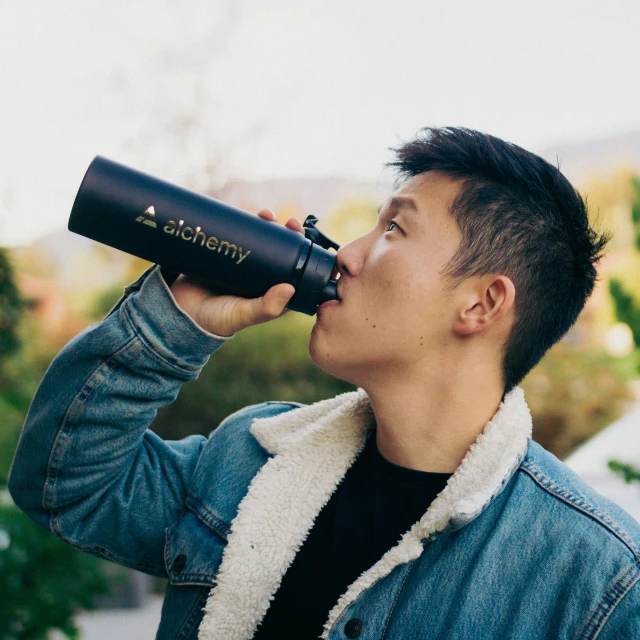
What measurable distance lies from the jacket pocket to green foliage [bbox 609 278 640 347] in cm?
144

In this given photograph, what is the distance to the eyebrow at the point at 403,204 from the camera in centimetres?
134

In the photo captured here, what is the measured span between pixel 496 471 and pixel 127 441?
66 centimetres

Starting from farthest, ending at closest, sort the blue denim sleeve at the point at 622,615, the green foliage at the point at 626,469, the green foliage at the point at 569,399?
the green foliage at the point at 569,399
the green foliage at the point at 626,469
the blue denim sleeve at the point at 622,615

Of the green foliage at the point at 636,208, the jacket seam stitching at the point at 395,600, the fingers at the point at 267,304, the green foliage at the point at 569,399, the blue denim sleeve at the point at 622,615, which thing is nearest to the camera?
the blue denim sleeve at the point at 622,615

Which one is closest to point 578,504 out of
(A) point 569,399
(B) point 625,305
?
(B) point 625,305

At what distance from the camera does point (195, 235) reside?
1.23m

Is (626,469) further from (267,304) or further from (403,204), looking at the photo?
(267,304)

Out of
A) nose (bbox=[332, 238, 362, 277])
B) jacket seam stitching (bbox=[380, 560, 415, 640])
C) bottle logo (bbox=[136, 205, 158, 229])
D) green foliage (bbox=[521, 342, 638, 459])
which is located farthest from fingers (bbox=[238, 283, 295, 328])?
green foliage (bbox=[521, 342, 638, 459])

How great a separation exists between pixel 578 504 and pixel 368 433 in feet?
1.42

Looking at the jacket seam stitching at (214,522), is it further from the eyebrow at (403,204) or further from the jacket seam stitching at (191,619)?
the eyebrow at (403,204)

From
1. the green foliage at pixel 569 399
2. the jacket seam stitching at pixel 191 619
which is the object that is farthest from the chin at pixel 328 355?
the green foliage at pixel 569 399

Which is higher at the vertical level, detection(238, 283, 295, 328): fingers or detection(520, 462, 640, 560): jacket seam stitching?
detection(238, 283, 295, 328): fingers

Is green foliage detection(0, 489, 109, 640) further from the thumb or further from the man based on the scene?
the thumb

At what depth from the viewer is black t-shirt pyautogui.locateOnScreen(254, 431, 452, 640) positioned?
124 cm
